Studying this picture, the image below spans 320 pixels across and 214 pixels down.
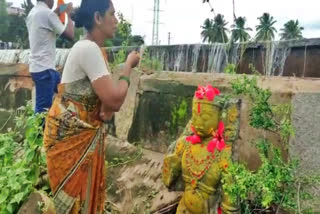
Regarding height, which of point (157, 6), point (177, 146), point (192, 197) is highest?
point (157, 6)

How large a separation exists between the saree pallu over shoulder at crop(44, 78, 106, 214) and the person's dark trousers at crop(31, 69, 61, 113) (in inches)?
55.9

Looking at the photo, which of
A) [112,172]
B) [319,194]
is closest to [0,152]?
[112,172]

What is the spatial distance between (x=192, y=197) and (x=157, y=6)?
310cm

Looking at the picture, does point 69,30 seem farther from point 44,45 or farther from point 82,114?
point 82,114

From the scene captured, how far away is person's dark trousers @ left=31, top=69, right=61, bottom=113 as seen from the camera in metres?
3.90

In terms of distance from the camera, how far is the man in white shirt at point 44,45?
3902 millimetres

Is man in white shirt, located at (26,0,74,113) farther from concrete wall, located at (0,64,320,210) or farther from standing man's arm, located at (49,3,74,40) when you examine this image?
concrete wall, located at (0,64,320,210)

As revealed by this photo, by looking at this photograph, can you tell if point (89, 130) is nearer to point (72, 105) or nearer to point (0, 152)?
point (72, 105)

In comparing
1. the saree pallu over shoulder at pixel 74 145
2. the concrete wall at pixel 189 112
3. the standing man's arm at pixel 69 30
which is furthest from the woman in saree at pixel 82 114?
the standing man's arm at pixel 69 30

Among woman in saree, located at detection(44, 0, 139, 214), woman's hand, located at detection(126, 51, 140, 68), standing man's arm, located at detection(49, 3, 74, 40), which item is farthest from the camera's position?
standing man's arm, located at detection(49, 3, 74, 40)

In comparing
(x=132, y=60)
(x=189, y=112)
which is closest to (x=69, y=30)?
(x=189, y=112)

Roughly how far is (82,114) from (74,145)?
0.17m

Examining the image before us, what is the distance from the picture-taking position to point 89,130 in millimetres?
2498

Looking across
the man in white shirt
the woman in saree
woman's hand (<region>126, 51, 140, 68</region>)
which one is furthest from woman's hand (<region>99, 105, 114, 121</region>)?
the man in white shirt
